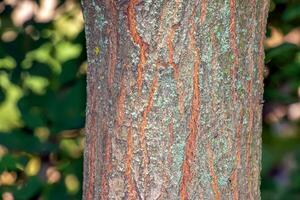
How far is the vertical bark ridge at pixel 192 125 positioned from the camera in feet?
4.95

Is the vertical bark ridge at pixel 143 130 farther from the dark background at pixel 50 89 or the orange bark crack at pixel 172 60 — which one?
the dark background at pixel 50 89

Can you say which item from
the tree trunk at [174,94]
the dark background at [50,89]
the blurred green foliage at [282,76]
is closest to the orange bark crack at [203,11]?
the tree trunk at [174,94]

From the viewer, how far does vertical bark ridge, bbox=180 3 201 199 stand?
4.95 ft

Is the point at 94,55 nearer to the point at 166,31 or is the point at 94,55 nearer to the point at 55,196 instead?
the point at 166,31

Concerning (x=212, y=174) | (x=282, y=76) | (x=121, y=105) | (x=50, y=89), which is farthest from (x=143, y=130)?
(x=50, y=89)

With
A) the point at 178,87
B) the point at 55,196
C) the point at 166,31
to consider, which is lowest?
the point at 55,196

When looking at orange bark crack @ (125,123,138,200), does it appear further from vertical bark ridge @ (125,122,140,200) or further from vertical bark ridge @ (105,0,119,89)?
vertical bark ridge @ (105,0,119,89)

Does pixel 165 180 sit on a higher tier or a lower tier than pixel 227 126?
lower

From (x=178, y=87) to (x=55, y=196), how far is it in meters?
1.26

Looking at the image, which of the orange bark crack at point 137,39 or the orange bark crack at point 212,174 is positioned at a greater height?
the orange bark crack at point 137,39

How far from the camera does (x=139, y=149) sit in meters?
1.56

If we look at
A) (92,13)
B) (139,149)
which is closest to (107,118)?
(139,149)

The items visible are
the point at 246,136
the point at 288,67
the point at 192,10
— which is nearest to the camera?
the point at 192,10

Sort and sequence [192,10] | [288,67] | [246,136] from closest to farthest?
[192,10] < [246,136] < [288,67]
